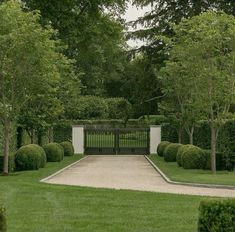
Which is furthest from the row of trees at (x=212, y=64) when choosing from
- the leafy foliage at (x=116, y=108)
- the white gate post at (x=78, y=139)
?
the leafy foliage at (x=116, y=108)

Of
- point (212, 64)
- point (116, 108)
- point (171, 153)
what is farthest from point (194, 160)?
point (116, 108)

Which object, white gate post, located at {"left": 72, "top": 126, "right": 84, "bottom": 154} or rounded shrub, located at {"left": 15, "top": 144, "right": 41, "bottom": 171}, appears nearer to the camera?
rounded shrub, located at {"left": 15, "top": 144, "right": 41, "bottom": 171}

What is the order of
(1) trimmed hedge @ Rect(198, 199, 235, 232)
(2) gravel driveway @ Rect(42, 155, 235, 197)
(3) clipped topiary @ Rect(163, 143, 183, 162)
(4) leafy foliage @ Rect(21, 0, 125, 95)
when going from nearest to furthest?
(1) trimmed hedge @ Rect(198, 199, 235, 232) < (2) gravel driveway @ Rect(42, 155, 235, 197) < (3) clipped topiary @ Rect(163, 143, 183, 162) < (4) leafy foliage @ Rect(21, 0, 125, 95)

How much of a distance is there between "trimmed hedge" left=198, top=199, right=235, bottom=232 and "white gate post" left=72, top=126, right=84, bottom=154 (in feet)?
113

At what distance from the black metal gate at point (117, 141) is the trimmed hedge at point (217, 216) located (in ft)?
111

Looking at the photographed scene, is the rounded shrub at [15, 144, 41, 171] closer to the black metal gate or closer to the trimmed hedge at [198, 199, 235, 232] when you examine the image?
the trimmed hedge at [198, 199, 235, 232]

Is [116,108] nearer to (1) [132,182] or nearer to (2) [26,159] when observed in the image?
(2) [26,159]

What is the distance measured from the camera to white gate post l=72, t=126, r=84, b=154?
42.2 metres

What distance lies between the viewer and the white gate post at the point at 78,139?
42156 mm

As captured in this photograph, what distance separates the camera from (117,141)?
42.5 m

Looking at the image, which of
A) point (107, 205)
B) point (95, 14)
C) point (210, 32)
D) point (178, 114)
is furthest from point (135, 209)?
point (95, 14)

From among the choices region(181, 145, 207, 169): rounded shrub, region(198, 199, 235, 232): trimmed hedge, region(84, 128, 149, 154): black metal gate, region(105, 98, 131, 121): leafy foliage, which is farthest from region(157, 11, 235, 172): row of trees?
region(105, 98, 131, 121): leafy foliage

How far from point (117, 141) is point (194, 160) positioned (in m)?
17.8

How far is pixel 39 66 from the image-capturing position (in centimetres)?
2145
